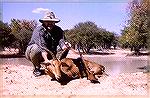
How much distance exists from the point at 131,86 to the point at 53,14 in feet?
8.04

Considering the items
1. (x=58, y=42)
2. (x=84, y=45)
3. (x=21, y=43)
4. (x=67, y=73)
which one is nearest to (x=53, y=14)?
(x=58, y=42)

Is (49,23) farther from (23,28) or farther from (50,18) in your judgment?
(23,28)

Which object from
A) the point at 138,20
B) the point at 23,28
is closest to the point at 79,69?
the point at 23,28

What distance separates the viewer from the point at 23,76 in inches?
344

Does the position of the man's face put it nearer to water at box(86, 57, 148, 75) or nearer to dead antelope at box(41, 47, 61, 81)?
dead antelope at box(41, 47, 61, 81)

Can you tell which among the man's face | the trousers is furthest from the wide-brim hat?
the trousers

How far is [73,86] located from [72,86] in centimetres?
2

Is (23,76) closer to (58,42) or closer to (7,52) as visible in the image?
(58,42)

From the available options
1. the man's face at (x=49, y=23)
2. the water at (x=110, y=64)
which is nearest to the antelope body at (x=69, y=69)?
the man's face at (x=49, y=23)

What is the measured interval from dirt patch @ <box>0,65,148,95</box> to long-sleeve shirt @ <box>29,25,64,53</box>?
73 cm

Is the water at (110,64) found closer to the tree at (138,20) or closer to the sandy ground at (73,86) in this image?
the tree at (138,20)

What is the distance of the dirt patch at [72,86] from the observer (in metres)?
7.97

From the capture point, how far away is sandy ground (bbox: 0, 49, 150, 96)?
26.2 ft

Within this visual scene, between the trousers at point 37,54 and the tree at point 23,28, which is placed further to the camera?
the tree at point 23,28
